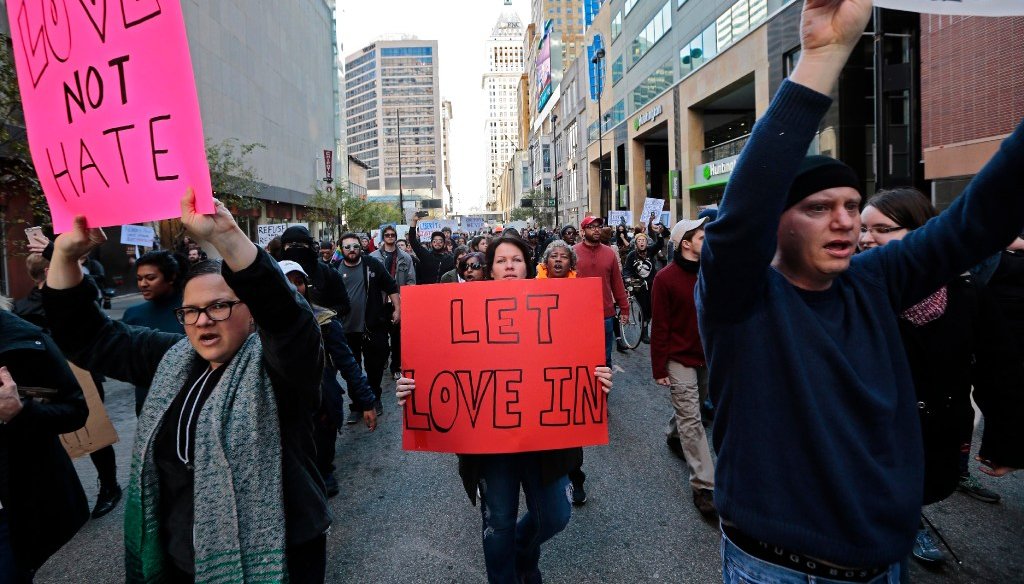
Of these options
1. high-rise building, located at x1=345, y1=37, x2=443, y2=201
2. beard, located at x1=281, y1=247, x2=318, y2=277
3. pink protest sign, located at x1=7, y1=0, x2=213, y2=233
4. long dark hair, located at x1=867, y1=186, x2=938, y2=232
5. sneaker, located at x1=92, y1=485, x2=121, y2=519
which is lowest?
A: sneaker, located at x1=92, y1=485, x2=121, y2=519

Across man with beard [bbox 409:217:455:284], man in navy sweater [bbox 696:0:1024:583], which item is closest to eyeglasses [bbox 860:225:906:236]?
man in navy sweater [bbox 696:0:1024:583]

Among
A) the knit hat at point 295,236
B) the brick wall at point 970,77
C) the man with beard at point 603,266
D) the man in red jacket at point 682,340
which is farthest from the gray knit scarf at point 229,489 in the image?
the brick wall at point 970,77

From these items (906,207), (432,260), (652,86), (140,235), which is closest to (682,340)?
(906,207)

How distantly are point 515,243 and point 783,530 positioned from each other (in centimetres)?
229

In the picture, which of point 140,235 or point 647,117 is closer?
point 140,235

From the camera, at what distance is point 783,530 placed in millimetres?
1488

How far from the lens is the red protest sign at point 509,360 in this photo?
284 centimetres

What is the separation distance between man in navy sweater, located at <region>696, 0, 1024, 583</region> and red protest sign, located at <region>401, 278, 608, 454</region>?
1256 mm

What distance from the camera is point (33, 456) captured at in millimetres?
2303

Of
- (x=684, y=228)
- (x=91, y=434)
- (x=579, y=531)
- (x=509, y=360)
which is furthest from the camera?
(x=684, y=228)

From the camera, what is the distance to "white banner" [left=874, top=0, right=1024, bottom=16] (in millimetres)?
1705

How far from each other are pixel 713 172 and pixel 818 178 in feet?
98.0

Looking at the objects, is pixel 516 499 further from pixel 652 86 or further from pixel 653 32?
pixel 653 32

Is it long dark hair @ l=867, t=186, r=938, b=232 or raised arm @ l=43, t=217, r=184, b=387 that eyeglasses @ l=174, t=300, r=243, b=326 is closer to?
raised arm @ l=43, t=217, r=184, b=387
